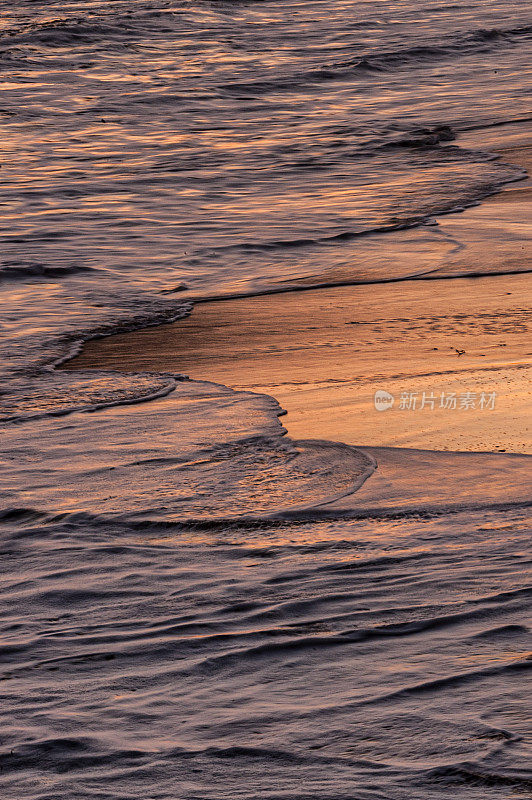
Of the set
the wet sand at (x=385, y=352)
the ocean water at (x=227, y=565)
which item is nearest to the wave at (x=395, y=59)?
the ocean water at (x=227, y=565)

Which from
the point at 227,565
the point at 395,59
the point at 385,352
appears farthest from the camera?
the point at 395,59

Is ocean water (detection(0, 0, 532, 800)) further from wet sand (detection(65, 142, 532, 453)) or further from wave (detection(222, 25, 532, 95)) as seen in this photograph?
wave (detection(222, 25, 532, 95))

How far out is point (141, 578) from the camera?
336 centimetres

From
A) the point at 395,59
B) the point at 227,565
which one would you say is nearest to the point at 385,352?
the point at 227,565

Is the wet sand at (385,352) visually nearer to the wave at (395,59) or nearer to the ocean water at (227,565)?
the ocean water at (227,565)

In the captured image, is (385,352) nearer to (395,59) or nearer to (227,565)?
(227,565)

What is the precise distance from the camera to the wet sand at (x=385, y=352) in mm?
4426

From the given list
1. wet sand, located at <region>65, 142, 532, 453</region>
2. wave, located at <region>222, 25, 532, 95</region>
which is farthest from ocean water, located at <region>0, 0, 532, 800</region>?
wave, located at <region>222, 25, 532, 95</region>

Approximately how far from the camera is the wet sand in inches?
174

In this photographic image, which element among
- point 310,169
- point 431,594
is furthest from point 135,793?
point 310,169

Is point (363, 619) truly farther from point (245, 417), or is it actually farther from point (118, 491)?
point (245, 417)

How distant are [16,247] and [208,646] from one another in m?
5.77

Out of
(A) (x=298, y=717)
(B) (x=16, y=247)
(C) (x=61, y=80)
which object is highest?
(C) (x=61, y=80)

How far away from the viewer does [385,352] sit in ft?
17.9
